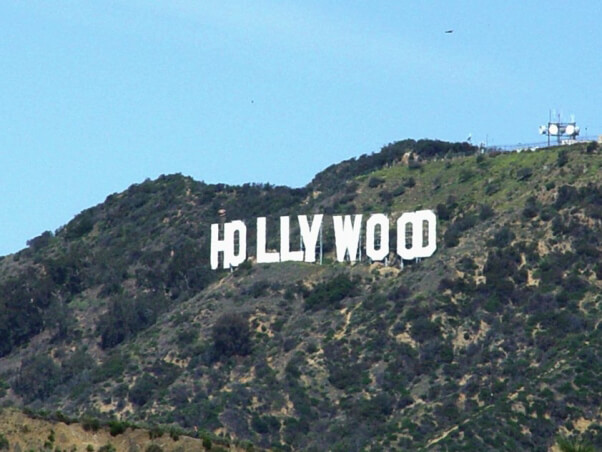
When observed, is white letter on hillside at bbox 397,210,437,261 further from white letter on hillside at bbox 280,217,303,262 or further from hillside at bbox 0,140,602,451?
white letter on hillside at bbox 280,217,303,262

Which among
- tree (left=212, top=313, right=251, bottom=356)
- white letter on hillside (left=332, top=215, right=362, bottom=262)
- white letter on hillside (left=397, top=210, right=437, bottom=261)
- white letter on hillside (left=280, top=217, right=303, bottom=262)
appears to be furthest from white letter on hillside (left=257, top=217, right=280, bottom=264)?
white letter on hillside (left=397, top=210, right=437, bottom=261)

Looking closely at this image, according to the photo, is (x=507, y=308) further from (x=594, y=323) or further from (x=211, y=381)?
(x=211, y=381)

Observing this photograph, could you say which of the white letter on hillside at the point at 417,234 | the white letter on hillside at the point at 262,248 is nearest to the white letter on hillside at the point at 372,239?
the white letter on hillside at the point at 417,234

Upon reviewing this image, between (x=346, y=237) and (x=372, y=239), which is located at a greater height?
(x=346, y=237)

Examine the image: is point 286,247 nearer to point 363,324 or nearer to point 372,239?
point 372,239

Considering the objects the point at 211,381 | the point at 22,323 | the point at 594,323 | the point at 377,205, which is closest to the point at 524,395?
the point at 594,323

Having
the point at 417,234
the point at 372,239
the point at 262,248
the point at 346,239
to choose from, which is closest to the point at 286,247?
the point at 262,248
